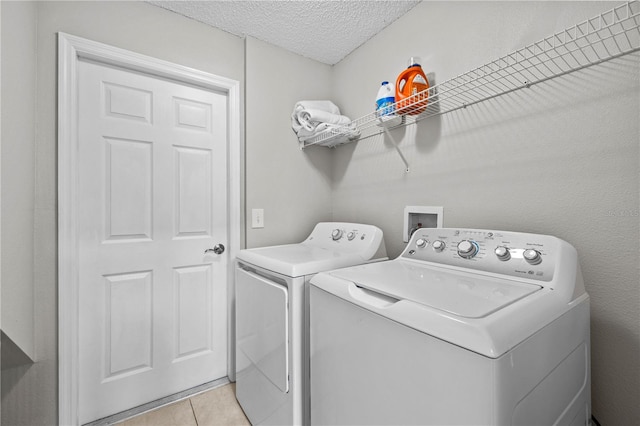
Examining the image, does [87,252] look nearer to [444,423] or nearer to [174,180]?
[174,180]

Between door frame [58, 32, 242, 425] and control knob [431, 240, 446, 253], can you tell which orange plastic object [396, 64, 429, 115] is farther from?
door frame [58, 32, 242, 425]

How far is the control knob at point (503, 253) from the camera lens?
39.8 inches

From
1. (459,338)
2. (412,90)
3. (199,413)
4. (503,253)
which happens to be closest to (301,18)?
(412,90)

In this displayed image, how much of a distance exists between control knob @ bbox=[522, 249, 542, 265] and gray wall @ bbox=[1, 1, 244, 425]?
1.94 meters

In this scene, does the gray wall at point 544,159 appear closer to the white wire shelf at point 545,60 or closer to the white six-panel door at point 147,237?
the white wire shelf at point 545,60

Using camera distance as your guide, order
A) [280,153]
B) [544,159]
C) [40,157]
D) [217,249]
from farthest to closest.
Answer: [280,153] → [217,249] → [40,157] → [544,159]

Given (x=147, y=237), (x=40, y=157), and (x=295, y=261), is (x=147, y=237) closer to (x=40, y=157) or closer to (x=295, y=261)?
(x=40, y=157)

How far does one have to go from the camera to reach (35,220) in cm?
135

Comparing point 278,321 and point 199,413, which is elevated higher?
point 278,321

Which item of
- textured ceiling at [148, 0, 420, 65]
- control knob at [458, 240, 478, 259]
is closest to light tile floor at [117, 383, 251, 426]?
control knob at [458, 240, 478, 259]

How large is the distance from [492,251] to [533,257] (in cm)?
13

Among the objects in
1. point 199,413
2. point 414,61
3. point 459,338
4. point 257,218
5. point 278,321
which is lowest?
point 199,413

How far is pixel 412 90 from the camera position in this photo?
1.41 meters

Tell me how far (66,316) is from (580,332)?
2.22 meters
